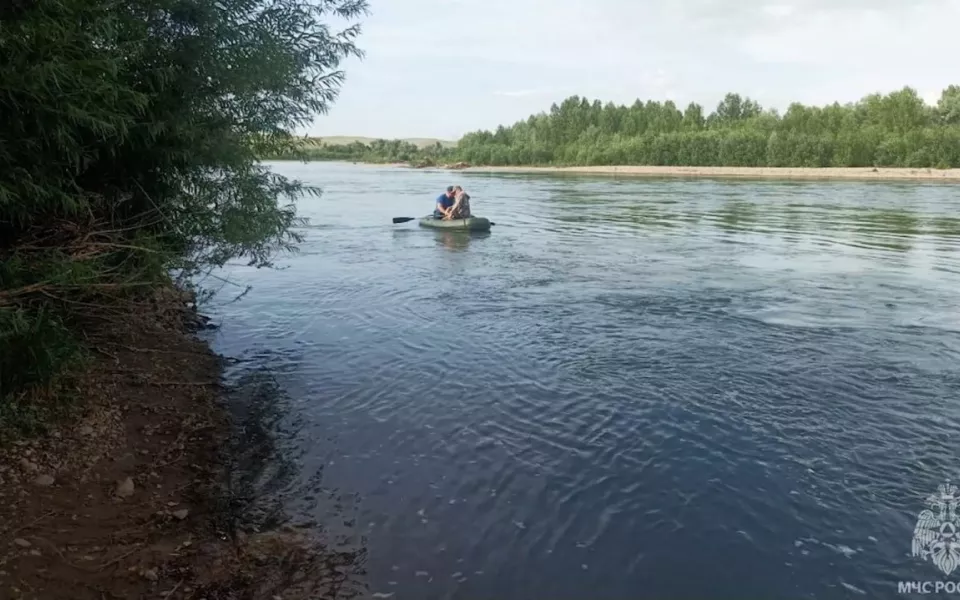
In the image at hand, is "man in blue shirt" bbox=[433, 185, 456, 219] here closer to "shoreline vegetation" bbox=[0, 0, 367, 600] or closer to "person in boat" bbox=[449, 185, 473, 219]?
"person in boat" bbox=[449, 185, 473, 219]

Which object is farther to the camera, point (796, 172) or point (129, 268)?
point (796, 172)

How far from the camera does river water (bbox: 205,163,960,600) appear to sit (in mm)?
6301

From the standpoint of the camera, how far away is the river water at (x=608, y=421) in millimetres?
6301

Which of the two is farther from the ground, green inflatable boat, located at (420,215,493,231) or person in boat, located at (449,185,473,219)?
person in boat, located at (449,185,473,219)

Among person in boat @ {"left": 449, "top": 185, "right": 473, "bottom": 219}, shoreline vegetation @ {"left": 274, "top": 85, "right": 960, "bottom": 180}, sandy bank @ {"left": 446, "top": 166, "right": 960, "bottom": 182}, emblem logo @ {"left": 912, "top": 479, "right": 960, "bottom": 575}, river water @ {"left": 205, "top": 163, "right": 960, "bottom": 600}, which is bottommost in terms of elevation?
emblem logo @ {"left": 912, "top": 479, "right": 960, "bottom": 575}

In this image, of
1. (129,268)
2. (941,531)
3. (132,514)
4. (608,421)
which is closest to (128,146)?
(129,268)

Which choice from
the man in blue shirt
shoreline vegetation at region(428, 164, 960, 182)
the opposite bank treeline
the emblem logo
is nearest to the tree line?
the emblem logo

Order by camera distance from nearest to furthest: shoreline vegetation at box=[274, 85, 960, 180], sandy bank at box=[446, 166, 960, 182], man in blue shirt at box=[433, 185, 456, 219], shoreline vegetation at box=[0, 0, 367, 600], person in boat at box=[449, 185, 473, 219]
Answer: shoreline vegetation at box=[0, 0, 367, 600] < person in boat at box=[449, 185, 473, 219] < man in blue shirt at box=[433, 185, 456, 219] < sandy bank at box=[446, 166, 960, 182] < shoreline vegetation at box=[274, 85, 960, 180]

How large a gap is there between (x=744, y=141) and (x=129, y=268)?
120467mm

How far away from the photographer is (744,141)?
116062 millimetres

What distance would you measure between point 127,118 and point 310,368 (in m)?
5.42

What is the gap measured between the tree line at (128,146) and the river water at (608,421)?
7.72ft

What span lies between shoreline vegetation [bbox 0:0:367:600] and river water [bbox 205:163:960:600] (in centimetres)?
83

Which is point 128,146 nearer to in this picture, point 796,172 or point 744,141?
point 796,172
